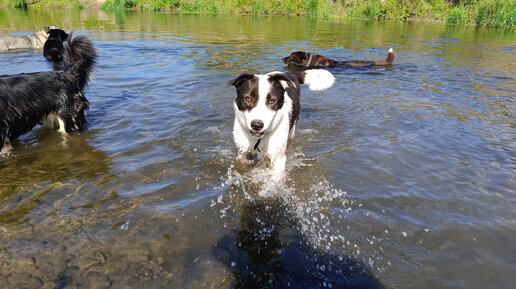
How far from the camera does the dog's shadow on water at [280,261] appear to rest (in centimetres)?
269

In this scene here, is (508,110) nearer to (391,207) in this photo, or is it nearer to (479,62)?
(391,207)

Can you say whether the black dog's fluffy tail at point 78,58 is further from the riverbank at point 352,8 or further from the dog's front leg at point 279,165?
the riverbank at point 352,8

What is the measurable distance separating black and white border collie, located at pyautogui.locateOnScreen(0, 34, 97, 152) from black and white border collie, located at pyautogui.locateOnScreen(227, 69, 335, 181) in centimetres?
350

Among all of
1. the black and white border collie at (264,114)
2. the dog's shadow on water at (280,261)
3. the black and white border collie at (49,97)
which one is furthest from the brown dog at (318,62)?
the dog's shadow on water at (280,261)

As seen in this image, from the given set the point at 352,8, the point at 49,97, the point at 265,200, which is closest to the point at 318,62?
the point at 265,200

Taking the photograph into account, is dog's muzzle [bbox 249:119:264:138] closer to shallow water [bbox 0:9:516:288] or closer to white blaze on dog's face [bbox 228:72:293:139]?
white blaze on dog's face [bbox 228:72:293:139]

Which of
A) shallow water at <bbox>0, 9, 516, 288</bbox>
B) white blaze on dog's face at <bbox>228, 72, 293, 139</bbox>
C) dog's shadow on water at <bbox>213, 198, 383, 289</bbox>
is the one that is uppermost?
white blaze on dog's face at <bbox>228, 72, 293, 139</bbox>

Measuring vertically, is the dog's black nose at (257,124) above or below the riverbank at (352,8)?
below

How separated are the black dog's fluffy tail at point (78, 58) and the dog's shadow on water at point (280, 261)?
186 inches

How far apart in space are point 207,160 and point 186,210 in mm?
1394

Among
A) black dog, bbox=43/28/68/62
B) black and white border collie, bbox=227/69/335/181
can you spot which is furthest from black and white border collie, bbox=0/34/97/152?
black dog, bbox=43/28/68/62

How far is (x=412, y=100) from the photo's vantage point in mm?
8086

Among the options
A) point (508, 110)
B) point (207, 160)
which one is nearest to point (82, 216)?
point (207, 160)

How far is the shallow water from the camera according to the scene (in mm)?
2793
